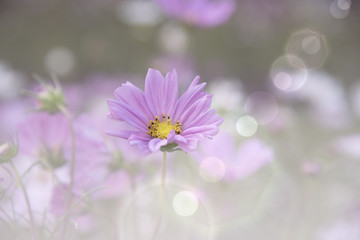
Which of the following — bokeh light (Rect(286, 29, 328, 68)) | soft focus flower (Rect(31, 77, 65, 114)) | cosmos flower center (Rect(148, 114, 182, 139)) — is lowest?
cosmos flower center (Rect(148, 114, 182, 139))

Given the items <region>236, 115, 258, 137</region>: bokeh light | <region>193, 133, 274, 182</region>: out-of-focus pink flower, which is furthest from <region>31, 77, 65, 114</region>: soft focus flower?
<region>236, 115, 258, 137</region>: bokeh light

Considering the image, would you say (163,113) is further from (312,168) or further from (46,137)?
(312,168)

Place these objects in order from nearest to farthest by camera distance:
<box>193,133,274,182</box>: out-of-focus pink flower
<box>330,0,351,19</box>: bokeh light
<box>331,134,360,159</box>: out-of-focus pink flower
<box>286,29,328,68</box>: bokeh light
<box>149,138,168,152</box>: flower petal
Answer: <box>149,138,168,152</box>: flower petal
<box>193,133,274,182</box>: out-of-focus pink flower
<box>331,134,360,159</box>: out-of-focus pink flower
<box>286,29,328,68</box>: bokeh light
<box>330,0,351,19</box>: bokeh light

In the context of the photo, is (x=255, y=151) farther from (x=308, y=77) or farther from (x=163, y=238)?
(x=308, y=77)

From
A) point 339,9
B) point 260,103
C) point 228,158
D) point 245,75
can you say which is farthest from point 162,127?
point 339,9

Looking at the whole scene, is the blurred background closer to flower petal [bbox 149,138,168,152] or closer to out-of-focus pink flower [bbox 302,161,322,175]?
out-of-focus pink flower [bbox 302,161,322,175]

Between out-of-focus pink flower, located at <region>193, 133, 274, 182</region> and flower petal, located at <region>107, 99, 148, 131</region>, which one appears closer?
flower petal, located at <region>107, 99, 148, 131</region>

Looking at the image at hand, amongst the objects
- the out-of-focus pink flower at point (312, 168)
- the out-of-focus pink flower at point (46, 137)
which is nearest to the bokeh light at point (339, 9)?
the out-of-focus pink flower at point (312, 168)

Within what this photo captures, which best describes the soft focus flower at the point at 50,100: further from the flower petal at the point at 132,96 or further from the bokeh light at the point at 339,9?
the bokeh light at the point at 339,9

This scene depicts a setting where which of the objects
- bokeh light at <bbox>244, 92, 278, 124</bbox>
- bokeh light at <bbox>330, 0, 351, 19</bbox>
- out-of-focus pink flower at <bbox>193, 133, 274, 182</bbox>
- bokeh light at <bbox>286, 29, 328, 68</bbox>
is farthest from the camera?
bokeh light at <bbox>330, 0, 351, 19</bbox>

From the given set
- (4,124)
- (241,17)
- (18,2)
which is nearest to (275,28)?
(241,17)
